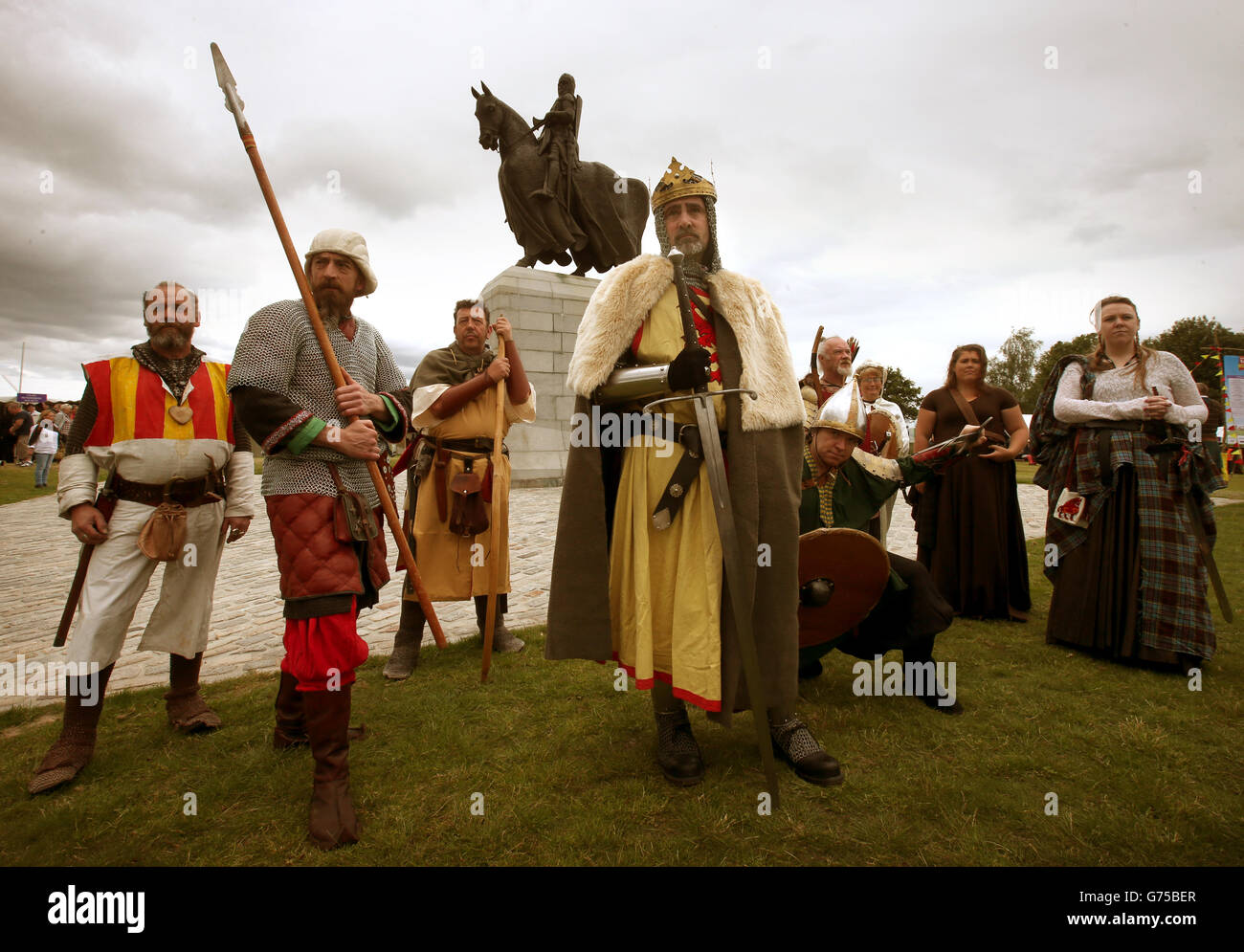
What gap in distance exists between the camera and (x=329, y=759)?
2270 millimetres

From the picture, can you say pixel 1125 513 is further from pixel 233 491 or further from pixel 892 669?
pixel 233 491

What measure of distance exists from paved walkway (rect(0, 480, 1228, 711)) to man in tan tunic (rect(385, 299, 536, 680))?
0.67 meters

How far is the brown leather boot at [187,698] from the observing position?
3.01 m

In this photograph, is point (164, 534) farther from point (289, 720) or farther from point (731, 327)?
point (731, 327)

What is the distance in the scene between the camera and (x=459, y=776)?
2553mm

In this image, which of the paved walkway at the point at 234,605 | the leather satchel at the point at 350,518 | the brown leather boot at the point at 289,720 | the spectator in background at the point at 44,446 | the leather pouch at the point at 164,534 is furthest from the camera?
the spectator in background at the point at 44,446

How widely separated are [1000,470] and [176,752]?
18.2 feet

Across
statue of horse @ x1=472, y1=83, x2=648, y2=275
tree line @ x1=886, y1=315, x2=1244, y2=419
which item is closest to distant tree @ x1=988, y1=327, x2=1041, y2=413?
tree line @ x1=886, y1=315, x2=1244, y2=419

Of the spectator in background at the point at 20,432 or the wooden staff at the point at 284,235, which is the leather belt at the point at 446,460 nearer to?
the wooden staff at the point at 284,235

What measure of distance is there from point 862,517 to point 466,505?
7.47 feet

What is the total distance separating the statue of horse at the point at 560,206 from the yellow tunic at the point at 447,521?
9.69m

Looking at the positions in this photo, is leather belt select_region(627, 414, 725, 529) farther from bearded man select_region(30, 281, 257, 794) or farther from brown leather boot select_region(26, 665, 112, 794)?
brown leather boot select_region(26, 665, 112, 794)

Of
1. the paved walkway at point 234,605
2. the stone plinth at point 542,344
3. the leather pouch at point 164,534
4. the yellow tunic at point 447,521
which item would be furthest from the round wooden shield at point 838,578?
the stone plinth at point 542,344
